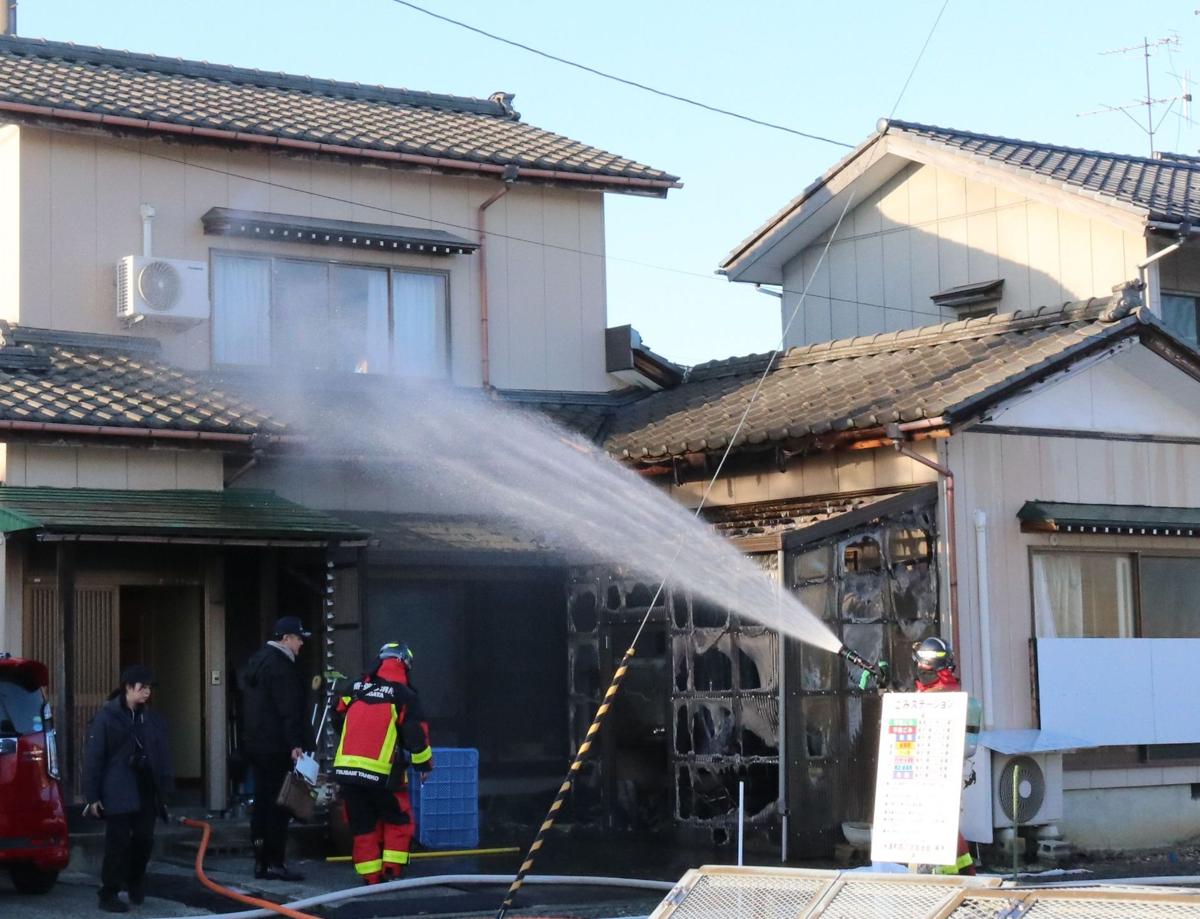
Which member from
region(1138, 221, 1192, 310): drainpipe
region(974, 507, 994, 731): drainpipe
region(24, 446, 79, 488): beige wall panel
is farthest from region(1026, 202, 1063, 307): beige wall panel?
region(24, 446, 79, 488): beige wall panel

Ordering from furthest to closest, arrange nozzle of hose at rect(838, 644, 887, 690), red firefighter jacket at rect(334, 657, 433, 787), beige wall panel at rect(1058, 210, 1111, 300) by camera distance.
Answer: beige wall panel at rect(1058, 210, 1111, 300) < red firefighter jacket at rect(334, 657, 433, 787) < nozzle of hose at rect(838, 644, 887, 690)

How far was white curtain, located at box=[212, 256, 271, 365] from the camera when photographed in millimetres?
17578

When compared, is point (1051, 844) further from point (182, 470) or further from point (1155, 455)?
point (182, 470)

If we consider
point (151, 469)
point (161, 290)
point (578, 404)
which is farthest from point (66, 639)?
point (578, 404)

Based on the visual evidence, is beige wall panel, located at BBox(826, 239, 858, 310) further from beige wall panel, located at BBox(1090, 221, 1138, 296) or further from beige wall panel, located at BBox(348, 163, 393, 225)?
beige wall panel, located at BBox(348, 163, 393, 225)

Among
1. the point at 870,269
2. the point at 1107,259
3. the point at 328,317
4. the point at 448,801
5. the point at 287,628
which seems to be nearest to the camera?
the point at 287,628

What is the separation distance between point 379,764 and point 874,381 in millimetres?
6291

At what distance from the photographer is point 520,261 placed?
19.5m

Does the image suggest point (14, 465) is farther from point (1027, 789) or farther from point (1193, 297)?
point (1193, 297)

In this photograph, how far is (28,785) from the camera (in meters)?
11.6

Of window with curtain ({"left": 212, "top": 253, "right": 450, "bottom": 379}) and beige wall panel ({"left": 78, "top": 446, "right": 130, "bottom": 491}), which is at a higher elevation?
window with curtain ({"left": 212, "top": 253, "right": 450, "bottom": 379})

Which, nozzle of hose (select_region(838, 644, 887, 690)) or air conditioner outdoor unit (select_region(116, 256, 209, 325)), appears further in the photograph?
air conditioner outdoor unit (select_region(116, 256, 209, 325))

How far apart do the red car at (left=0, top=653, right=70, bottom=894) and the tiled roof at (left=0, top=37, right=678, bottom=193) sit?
6.68 meters

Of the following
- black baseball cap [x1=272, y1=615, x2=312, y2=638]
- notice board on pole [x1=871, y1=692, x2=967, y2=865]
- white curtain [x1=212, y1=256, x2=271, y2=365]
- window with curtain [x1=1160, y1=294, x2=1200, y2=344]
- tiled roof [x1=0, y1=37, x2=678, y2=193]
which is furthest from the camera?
window with curtain [x1=1160, y1=294, x2=1200, y2=344]
